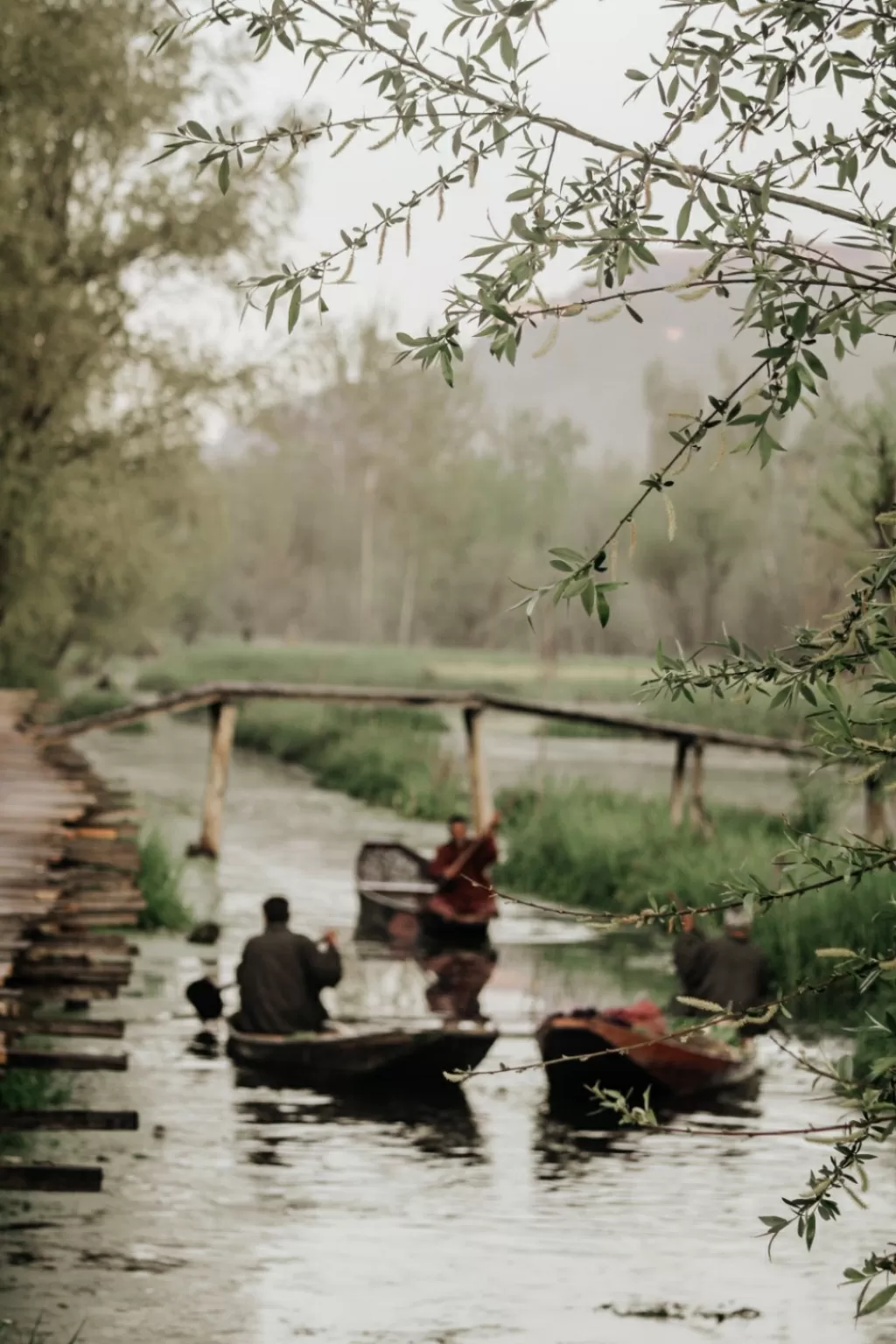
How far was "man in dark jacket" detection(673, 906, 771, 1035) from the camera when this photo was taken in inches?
529

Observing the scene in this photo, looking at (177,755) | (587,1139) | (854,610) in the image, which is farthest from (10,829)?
(177,755)

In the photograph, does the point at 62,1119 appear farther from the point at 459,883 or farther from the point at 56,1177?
the point at 459,883

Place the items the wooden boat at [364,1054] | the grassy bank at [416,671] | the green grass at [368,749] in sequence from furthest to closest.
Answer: the grassy bank at [416,671], the green grass at [368,749], the wooden boat at [364,1054]

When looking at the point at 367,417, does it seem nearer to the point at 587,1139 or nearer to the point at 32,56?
the point at 32,56

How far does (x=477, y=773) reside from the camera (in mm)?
25828

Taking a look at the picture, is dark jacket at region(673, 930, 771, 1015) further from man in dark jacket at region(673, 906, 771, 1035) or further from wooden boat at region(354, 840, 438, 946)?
wooden boat at region(354, 840, 438, 946)

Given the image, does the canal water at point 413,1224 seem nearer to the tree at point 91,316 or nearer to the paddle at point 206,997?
the paddle at point 206,997

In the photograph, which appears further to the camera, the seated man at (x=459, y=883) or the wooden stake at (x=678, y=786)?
the wooden stake at (x=678, y=786)

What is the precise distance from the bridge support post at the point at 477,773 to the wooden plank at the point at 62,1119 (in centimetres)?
1710

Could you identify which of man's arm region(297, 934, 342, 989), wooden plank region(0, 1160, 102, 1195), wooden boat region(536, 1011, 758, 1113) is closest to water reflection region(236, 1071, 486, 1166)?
wooden boat region(536, 1011, 758, 1113)

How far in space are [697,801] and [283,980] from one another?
1276cm

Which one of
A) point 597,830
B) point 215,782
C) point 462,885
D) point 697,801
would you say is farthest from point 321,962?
point 697,801

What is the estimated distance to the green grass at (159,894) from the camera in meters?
20.4

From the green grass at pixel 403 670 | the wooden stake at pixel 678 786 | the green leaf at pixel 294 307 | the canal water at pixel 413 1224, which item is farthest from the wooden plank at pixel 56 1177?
the green grass at pixel 403 670
